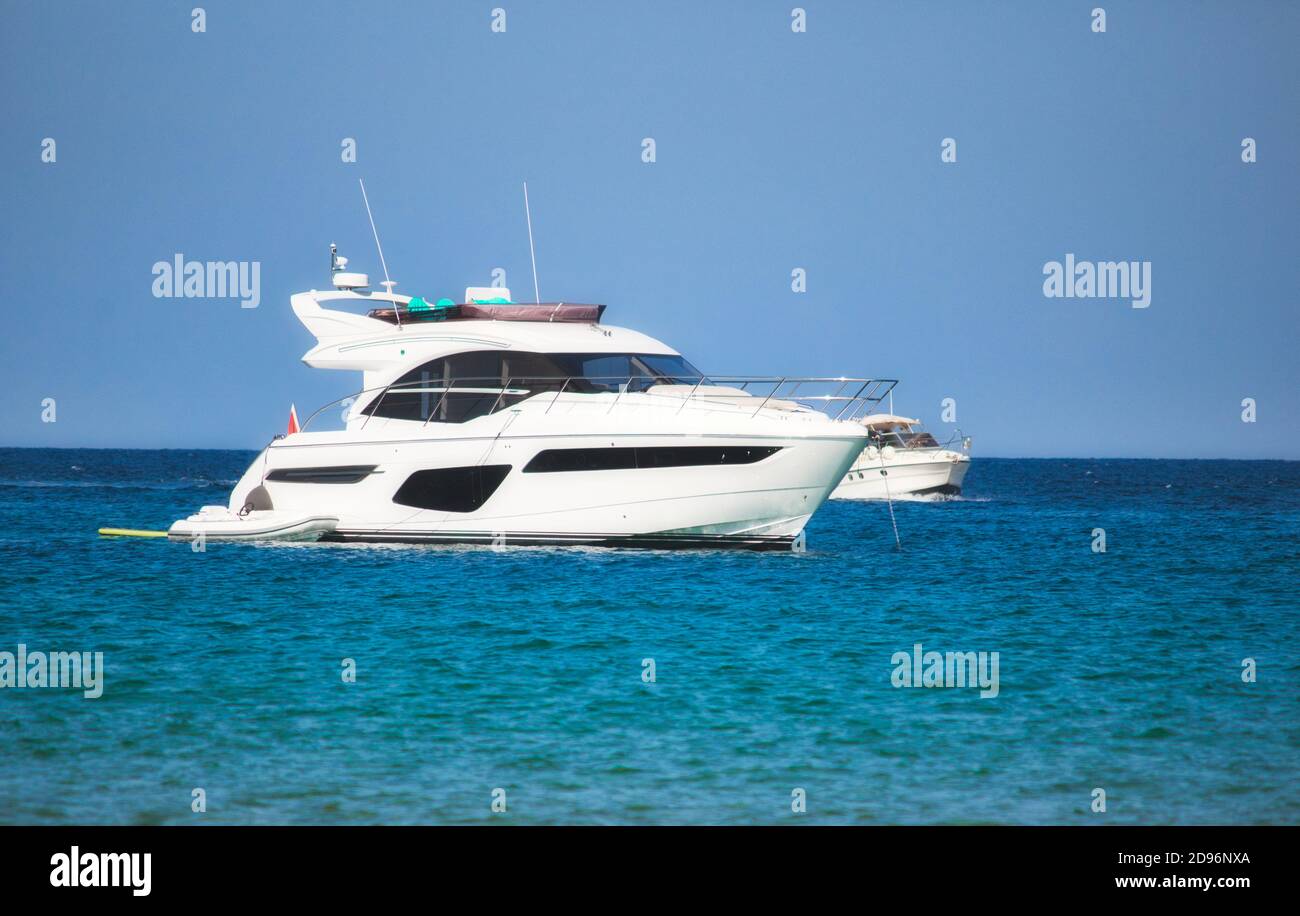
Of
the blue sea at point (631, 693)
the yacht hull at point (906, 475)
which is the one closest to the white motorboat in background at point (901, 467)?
the yacht hull at point (906, 475)

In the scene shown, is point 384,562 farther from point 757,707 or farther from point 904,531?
point 904,531

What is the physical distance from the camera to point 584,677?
43.4ft

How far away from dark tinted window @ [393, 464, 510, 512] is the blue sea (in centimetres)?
91

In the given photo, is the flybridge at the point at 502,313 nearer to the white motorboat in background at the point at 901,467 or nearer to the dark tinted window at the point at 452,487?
the dark tinted window at the point at 452,487

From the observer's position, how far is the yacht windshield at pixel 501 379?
22.0 metres

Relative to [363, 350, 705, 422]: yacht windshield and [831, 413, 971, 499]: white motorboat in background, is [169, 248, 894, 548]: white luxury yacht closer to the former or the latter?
[363, 350, 705, 422]: yacht windshield

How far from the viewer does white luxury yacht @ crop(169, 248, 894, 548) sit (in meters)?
20.7

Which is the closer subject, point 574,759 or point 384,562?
point 574,759

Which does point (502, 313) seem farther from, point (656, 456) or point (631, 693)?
point (631, 693)

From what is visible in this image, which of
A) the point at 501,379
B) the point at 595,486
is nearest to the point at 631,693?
the point at 595,486

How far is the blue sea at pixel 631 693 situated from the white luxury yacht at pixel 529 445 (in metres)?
0.63

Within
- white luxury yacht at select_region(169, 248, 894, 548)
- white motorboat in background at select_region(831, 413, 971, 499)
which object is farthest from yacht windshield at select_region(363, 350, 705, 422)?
white motorboat in background at select_region(831, 413, 971, 499)
